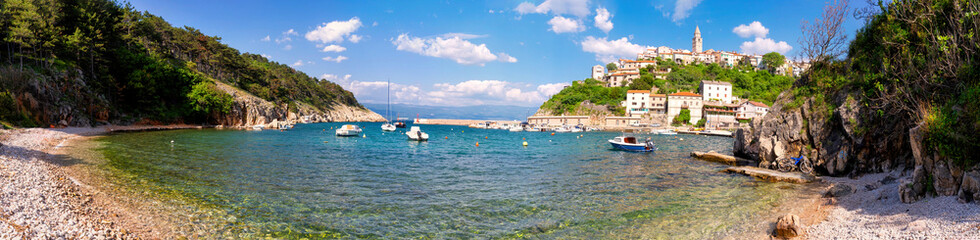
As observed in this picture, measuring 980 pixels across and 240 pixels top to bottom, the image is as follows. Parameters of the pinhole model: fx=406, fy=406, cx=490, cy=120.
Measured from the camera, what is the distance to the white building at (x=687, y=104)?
332 ft

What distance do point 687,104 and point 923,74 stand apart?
93522 millimetres

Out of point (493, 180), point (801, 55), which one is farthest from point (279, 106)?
point (801, 55)

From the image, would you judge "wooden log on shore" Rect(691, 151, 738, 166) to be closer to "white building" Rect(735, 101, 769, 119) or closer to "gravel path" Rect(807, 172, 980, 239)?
"gravel path" Rect(807, 172, 980, 239)

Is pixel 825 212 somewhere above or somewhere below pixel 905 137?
below

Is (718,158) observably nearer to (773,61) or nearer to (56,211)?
(56,211)

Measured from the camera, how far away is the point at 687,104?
102m

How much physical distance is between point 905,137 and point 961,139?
8.79 metres

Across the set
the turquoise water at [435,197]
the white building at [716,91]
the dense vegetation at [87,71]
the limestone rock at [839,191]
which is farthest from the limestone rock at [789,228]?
the white building at [716,91]

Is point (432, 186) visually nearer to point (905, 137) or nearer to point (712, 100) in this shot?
point (905, 137)

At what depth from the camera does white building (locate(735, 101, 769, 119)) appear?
303 feet

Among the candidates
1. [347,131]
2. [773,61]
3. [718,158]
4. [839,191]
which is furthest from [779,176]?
[773,61]

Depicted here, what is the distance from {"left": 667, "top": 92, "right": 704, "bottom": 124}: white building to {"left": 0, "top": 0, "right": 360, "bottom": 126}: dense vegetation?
98.5m

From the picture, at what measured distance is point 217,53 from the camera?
306 feet

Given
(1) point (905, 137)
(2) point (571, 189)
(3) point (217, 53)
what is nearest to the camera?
(1) point (905, 137)
